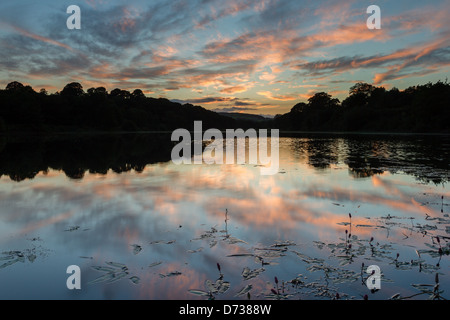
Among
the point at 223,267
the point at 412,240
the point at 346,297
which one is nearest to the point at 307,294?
the point at 346,297

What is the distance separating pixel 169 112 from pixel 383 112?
118810mm

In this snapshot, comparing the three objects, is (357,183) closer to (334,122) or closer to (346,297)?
(346,297)

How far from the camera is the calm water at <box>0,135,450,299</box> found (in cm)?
504

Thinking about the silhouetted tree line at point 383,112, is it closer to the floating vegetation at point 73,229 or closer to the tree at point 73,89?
the floating vegetation at point 73,229

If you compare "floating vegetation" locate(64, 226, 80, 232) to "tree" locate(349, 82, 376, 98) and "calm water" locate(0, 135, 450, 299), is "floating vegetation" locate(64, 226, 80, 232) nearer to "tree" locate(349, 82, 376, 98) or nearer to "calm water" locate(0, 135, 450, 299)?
"calm water" locate(0, 135, 450, 299)

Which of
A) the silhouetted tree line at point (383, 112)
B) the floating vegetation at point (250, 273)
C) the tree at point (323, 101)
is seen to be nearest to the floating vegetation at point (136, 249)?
the floating vegetation at point (250, 273)

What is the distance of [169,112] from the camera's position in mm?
188875

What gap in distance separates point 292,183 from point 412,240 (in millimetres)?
7483

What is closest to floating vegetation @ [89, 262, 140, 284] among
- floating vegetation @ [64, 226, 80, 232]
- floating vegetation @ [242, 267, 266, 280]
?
floating vegetation @ [242, 267, 266, 280]

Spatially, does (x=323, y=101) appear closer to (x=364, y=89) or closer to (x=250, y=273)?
(x=364, y=89)

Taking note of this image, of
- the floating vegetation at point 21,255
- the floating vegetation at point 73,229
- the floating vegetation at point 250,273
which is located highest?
the floating vegetation at point 73,229

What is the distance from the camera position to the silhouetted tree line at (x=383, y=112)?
77250 millimetres

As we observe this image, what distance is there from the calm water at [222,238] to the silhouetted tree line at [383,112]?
76.6 m

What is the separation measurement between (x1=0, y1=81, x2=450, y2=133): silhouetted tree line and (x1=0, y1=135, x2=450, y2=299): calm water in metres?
76.2
